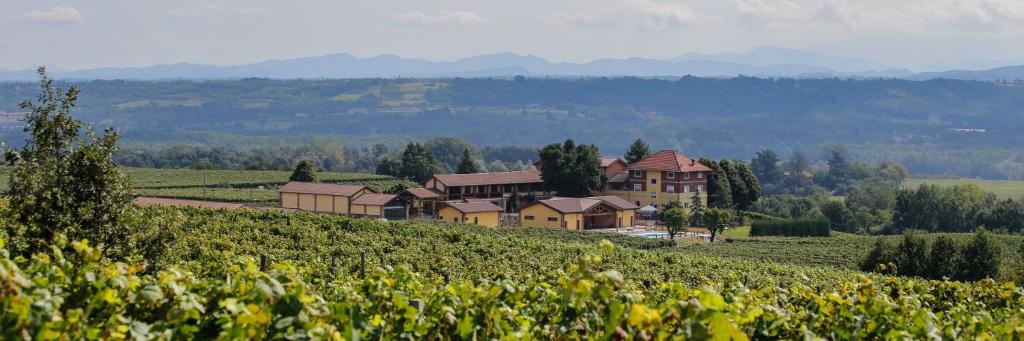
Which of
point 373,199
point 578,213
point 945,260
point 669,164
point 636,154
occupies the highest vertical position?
point 636,154

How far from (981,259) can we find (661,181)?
31.9 m

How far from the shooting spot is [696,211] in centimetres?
6444

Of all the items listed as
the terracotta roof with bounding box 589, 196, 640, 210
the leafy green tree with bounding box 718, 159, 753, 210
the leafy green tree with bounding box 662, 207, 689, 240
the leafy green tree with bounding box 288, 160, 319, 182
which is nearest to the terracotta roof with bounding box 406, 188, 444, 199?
the leafy green tree with bounding box 288, 160, 319, 182

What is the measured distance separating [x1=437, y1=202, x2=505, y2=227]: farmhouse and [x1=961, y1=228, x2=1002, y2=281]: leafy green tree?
25.4 meters

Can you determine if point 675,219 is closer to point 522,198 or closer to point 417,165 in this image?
point 522,198

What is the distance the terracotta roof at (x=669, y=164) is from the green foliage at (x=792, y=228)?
807 centimetres

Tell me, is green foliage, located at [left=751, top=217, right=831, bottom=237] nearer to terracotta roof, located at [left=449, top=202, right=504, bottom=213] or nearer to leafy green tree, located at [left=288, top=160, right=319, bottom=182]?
terracotta roof, located at [left=449, top=202, right=504, bottom=213]

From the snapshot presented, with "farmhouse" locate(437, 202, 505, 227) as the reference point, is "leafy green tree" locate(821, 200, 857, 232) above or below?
below

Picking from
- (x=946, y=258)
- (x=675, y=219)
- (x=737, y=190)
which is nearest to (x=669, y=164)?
(x=737, y=190)

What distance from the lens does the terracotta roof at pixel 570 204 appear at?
194 feet

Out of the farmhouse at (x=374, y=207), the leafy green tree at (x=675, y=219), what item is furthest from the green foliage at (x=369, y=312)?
the farmhouse at (x=374, y=207)

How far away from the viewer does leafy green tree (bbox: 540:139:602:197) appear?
68812 mm

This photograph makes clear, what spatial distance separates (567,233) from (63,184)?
36.8 m

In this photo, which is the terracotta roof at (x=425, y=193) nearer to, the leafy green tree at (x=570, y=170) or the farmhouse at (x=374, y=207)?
the farmhouse at (x=374, y=207)
